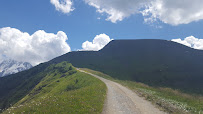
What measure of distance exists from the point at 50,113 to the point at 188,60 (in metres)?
224

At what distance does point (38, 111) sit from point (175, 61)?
698ft

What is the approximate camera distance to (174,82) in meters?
122

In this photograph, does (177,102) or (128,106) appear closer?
(128,106)

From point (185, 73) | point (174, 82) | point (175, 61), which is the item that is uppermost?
point (175, 61)

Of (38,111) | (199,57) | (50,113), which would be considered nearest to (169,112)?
(50,113)

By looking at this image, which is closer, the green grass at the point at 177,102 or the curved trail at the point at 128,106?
the curved trail at the point at 128,106

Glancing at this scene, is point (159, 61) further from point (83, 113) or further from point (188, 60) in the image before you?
point (83, 113)

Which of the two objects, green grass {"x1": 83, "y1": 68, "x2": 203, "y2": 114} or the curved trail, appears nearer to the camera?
the curved trail

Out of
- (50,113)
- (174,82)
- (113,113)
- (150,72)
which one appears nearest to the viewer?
(50,113)

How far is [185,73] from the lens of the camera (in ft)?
478

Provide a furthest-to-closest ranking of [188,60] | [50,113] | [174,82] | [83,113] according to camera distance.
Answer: [188,60], [174,82], [83,113], [50,113]

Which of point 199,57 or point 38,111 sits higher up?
point 199,57

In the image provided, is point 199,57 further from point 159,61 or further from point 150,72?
point 150,72

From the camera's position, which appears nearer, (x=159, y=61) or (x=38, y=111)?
(x=38, y=111)
